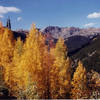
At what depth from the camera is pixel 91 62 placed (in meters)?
78.1

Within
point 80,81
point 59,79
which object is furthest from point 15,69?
point 80,81

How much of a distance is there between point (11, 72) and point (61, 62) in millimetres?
8166

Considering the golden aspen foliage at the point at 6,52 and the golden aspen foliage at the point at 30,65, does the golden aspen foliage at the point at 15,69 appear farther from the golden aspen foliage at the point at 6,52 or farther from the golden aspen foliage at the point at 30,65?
the golden aspen foliage at the point at 30,65

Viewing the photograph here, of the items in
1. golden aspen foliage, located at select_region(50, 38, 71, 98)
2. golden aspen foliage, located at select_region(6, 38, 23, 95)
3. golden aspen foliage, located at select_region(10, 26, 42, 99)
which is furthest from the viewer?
golden aspen foliage, located at select_region(50, 38, 71, 98)

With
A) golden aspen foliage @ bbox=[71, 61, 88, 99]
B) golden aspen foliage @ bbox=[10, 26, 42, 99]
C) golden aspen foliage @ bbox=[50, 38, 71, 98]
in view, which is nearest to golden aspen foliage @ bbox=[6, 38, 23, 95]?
golden aspen foliage @ bbox=[10, 26, 42, 99]

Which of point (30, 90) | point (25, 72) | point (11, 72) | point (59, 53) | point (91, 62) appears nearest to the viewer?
point (30, 90)

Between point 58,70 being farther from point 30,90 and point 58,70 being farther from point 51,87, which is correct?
point 30,90

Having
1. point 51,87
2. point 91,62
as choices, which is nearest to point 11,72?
point 51,87

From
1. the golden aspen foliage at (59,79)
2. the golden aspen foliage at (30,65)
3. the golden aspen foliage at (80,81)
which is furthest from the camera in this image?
the golden aspen foliage at (80,81)

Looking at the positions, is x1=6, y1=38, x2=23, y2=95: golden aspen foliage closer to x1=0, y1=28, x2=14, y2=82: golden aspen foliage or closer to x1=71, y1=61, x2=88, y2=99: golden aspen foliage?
x1=0, y1=28, x2=14, y2=82: golden aspen foliage

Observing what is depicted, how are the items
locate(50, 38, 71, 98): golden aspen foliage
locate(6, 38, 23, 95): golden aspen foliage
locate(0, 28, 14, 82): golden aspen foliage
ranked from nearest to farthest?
locate(6, 38, 23, 95): golden aspen foliage, locate(50, 38, 71, 98): golden aspen foliage, locate(0, 28, 14, 82): golden aspen foliage

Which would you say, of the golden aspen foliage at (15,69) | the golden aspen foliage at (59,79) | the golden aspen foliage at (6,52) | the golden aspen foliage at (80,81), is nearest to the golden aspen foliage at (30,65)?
the golden aspen foliage at (15,69)

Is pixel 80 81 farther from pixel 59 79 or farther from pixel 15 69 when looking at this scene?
pixel 15 69

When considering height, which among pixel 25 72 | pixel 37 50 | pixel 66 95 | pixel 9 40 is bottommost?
pixel 66 95
